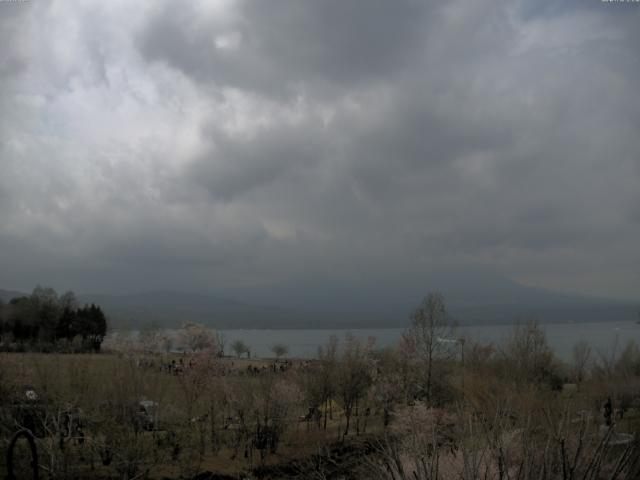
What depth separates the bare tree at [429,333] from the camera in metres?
46.6

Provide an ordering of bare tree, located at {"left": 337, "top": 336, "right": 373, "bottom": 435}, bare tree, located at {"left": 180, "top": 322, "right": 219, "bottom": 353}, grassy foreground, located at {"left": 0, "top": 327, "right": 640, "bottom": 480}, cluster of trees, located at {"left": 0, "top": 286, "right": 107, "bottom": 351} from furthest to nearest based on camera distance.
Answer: cluster of trees, located at {"left": 0, "top": 286, "right": 107, "bottom": 351}, bare tree, located at {"left": 180, "top": 322, "right": 219, "bottom": 353}, bare tree, located at {"left": 337, "top": 336, "right": 373, "bottom": 435}, grassy foreground, located at {"left": 0, "top": 327, "right": 640, "bottom": 480}

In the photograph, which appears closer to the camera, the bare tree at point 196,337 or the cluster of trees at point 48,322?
the bare tree at point 196,337

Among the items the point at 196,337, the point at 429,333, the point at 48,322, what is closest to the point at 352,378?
the point at 429,333

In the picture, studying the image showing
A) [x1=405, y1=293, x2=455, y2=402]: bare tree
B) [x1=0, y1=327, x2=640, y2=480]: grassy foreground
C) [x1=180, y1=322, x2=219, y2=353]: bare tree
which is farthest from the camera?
[x1=180, y1=322, x2=219, y2=353]: bare tree

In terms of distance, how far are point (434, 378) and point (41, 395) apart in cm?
2954

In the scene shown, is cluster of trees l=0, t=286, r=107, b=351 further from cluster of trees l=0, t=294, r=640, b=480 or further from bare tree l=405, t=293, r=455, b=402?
bare tree l=405, t=293, r=455, b=402

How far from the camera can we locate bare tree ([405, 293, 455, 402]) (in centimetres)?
4659

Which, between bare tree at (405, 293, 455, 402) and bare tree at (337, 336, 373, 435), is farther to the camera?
bare tree at (405, 293, 455, 402)

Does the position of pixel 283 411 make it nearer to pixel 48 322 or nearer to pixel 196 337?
pixel 196 337

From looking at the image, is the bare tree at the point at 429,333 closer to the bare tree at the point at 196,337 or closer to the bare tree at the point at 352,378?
the bare tree at the point at 352,378

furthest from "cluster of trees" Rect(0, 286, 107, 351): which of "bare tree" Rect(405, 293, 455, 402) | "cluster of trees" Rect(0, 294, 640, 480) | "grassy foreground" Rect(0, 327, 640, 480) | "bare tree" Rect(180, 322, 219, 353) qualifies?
"bare tree" Rect(405, 293, 455, 402)

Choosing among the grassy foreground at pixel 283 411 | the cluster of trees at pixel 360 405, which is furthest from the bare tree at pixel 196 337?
the grassy foreground at pixel 283 411

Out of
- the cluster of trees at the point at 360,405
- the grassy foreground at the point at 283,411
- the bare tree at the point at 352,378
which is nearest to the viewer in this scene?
the cluster of trees at the point at 360,405

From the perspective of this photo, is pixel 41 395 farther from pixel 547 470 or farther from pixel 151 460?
pixel 547 470
